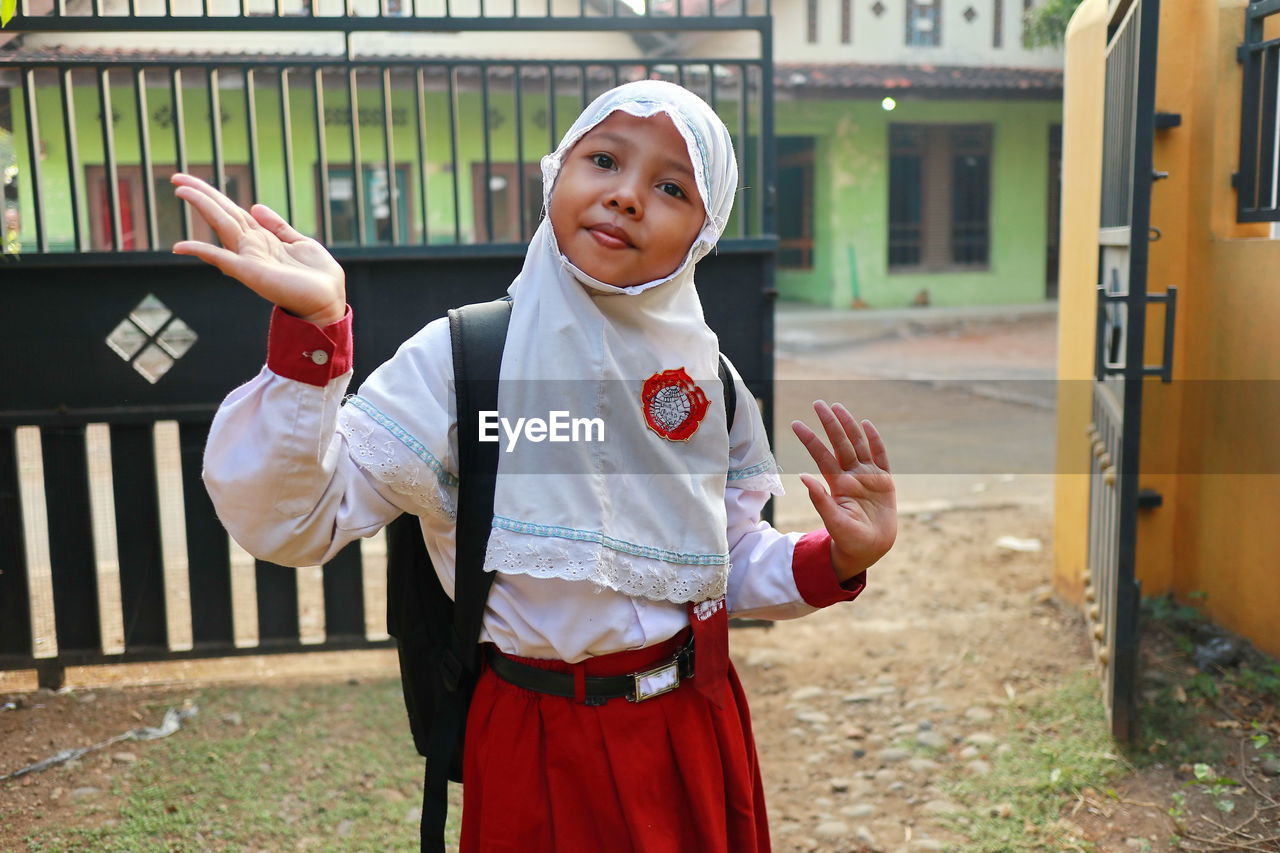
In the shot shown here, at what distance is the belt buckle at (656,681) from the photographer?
5.53ft

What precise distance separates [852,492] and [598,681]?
1.55 ft

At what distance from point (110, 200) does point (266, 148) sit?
Answer: 34.1ft

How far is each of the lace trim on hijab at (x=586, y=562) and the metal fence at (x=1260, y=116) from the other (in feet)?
8.35

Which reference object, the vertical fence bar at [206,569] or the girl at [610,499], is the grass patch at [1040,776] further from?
the vertical fence bar at [206,569]

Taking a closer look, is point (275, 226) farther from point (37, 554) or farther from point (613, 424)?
point (37, 554)

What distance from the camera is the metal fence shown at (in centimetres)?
336

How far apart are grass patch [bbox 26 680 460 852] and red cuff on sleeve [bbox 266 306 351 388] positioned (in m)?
1.98

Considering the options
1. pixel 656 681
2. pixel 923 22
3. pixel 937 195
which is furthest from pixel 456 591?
pixel 923 22

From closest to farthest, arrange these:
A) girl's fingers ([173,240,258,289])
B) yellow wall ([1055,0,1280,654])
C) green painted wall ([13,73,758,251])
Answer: girl's fingers ([173,240,258,289]) < yellow wall ([1055,0,1280,654]) < green painted wall ([13,73,758,251])

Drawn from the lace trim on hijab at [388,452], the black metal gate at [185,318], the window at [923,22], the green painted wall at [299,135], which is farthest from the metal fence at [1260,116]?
the window at [923,22]

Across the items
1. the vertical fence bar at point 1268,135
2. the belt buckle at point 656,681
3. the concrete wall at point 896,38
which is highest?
the concrete wall at point 896,38

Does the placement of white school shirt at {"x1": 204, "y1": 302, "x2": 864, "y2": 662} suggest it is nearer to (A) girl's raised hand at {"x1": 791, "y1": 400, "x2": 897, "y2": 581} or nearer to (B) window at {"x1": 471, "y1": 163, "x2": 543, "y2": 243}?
(A) girl's raised hand at {"x1": 791, "y1": 400, "x2": 897, "y2": 581}

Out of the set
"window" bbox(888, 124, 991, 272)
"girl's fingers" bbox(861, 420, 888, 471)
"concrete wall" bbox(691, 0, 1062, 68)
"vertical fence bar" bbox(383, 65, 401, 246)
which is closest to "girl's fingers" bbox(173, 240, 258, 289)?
"girl's fingers" bbox(861, 420, 888, 471)

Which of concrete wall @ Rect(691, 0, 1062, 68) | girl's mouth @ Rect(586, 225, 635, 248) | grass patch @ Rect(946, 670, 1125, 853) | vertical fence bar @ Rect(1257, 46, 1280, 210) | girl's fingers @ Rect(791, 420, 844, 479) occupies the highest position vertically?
concrete wall @ Rect(691, 0, 1062, 68)
